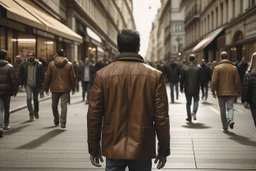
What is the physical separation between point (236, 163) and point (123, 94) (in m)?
3.50

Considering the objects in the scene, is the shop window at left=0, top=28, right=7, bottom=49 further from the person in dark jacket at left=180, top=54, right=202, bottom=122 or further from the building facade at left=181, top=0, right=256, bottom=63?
the building facade at left=181, top=0, right=256, bottom=63

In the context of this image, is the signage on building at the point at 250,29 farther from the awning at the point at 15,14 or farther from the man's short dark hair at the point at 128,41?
the man's short dark hair at the point at 128,41

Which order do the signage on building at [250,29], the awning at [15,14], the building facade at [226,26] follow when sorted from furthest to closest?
the building facade at [226,26], the signage on building at [250,29], the awning at [15,14]

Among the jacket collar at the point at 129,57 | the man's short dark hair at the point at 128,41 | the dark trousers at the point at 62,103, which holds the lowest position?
the dark trousers at the point at 62,103

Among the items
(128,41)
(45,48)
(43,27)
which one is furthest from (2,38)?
(128,41)

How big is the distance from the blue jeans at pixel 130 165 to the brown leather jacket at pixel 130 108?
0.07 meters

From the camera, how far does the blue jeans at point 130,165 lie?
3.43m

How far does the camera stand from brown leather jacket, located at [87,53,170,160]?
3.40 meters

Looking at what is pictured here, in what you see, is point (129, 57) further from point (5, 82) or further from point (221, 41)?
point (221, 41)

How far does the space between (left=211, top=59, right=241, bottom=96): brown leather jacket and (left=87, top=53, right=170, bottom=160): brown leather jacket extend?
641cm

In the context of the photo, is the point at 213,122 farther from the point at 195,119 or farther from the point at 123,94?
the point at 123,94

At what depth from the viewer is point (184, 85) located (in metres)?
11.7

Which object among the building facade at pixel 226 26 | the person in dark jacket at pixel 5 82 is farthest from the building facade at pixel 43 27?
the building facade at pixel 226 26

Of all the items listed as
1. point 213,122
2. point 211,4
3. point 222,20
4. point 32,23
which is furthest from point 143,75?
point 211,4
